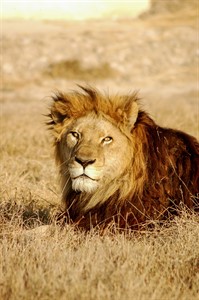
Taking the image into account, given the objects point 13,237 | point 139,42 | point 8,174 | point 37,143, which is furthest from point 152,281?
point 139,42

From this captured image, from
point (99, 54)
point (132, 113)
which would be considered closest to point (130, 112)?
point (132, 113)

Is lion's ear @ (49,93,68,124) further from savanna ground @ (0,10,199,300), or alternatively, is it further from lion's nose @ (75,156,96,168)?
savanna ground @ (0,10,199,300)

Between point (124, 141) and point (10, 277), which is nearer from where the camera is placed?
point (10, 277)

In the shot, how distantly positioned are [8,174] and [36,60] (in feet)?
80.5

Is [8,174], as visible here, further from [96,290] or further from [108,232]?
[96,290]

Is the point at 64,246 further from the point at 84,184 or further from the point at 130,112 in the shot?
the point at 130,112

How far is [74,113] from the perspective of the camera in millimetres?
4738

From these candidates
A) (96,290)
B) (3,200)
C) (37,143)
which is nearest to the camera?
(96,290)

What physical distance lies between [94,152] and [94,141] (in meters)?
0.11

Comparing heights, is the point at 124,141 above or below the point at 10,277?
above

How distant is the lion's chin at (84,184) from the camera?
4484mm

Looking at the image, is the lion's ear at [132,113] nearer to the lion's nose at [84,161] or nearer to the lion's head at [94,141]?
the lion's head at [94,141]

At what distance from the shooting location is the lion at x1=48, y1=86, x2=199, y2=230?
4535 mm

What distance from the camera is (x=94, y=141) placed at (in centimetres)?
456
